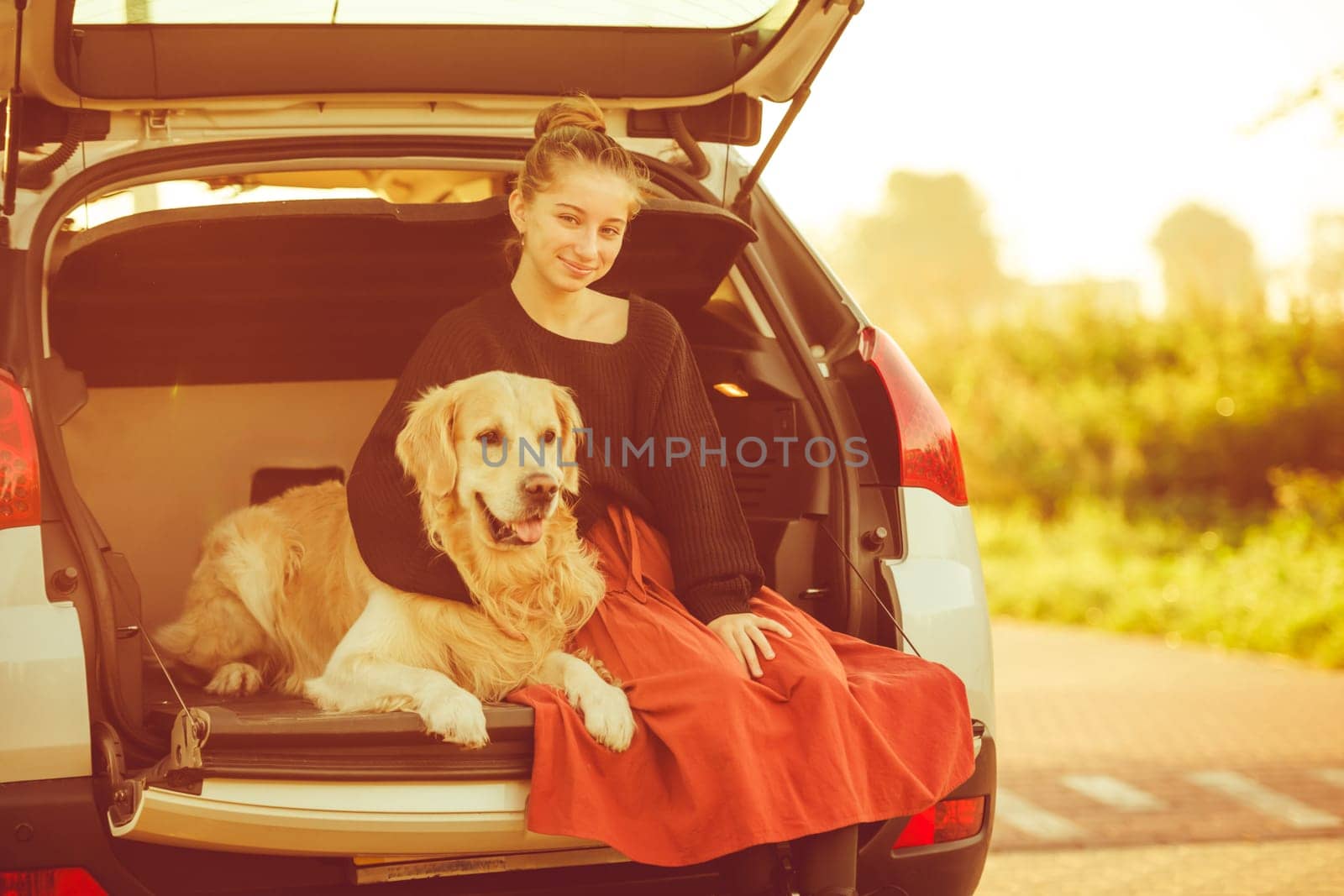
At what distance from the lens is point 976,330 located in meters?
18.4

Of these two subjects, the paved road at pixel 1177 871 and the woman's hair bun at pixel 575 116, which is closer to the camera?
the woman's hair bun at pixel 575 116

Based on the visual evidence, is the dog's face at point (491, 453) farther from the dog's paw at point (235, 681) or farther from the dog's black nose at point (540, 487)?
the dog's paw at point (235, 681)

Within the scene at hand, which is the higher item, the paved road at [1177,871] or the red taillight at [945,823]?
the red taillight at [945,823]

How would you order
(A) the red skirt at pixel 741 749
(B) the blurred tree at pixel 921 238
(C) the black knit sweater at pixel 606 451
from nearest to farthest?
(A) the red skirt at pixel 741 749
(C) the black knit sweater at pixel 606 451
(B) the blurred tree at pixel 921 238

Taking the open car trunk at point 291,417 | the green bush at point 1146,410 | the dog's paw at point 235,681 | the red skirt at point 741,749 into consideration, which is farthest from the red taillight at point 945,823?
the green bush at point 1146,410

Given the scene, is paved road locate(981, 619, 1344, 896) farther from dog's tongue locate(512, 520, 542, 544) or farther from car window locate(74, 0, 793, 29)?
car window locate(74, 0, 793, 29)

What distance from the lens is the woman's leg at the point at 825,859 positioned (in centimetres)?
278

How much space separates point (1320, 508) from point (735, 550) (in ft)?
34.3

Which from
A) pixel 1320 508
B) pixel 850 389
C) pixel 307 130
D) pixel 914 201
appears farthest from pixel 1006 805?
pixel 914 201

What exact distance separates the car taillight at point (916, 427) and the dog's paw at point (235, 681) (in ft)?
5.32

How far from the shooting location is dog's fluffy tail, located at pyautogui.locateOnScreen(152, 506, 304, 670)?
3.66 m

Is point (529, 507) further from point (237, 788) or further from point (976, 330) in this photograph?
point (976, 330)

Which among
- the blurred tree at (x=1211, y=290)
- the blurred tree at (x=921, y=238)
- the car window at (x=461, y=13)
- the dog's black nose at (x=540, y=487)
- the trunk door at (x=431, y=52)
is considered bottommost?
the dog's black nose at (x=540, y=487)

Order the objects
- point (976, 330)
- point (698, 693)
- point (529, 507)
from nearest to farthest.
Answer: point (698, 693)
point (529, 507)
point (976, 330)
